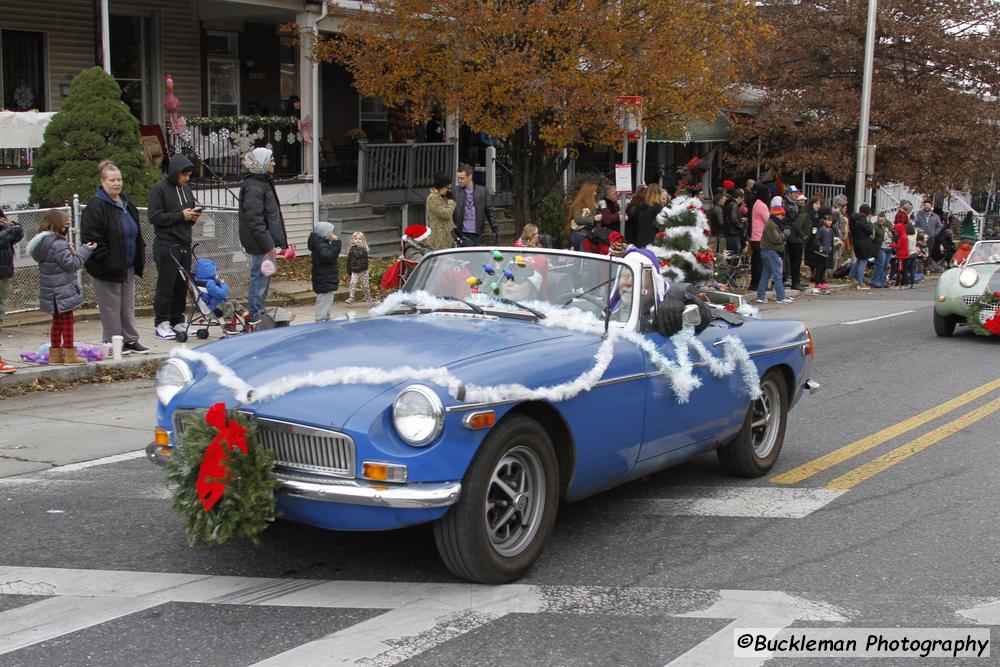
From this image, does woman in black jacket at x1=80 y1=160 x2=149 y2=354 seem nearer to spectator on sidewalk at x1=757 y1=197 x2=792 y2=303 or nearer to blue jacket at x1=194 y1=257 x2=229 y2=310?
blue jacket at x1=194 y1=257 x2=229 y2=310

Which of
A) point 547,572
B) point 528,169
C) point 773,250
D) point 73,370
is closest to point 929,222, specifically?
point 773,250

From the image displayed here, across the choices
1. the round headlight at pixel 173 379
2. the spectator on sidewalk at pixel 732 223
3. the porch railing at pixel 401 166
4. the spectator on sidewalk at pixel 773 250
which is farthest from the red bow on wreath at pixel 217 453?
the spectator on sidewalk at pixel 732 223

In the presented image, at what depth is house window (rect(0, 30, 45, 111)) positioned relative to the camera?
60.6 feet

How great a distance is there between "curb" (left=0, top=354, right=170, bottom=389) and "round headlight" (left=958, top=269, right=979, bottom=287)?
9828 mm

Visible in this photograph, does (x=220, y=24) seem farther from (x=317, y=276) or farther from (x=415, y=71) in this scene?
(x=317, y=276)

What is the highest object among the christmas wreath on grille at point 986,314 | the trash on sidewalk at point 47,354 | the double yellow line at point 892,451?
the christmas wreath on grille at point 986,314

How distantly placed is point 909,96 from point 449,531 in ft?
85.0

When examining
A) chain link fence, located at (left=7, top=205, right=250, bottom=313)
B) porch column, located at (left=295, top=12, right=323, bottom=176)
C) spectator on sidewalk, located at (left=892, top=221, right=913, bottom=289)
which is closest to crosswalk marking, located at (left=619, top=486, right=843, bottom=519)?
chain link fence, located at (left=7, top=205, right=250, bottom=313)

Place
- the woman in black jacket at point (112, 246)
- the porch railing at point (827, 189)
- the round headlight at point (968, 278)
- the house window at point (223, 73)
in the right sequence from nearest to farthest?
the woman in black jacket at point (112, 246) → the round headlight at point (968, 278) → the house window at point (223, 73) → the porch railing at point (827, 189)

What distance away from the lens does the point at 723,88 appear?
20.5 m

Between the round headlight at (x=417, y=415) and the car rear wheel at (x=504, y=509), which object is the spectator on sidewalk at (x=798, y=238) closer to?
the car rear wheel at (x=504, y=509)

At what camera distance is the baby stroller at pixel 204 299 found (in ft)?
38.5

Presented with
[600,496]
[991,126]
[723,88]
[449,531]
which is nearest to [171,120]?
[723,88]

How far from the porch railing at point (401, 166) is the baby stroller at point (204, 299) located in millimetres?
9611
